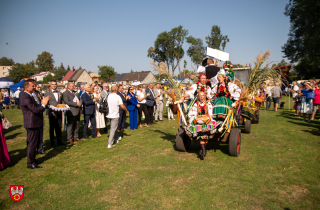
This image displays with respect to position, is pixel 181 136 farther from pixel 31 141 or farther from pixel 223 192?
pixel 31 141

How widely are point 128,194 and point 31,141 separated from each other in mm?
2982

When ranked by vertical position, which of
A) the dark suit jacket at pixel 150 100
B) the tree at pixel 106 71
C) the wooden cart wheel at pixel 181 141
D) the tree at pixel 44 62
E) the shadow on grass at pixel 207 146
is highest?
the tree at pixel 44 62

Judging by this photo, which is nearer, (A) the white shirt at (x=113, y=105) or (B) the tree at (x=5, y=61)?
(A) the white shirt at (x=113, y=105)

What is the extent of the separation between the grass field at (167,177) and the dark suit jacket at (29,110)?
1.19 m

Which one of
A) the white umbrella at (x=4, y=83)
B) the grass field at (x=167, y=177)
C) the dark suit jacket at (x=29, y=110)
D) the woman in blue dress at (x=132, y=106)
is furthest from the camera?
the white umbrella at (x=4, y=83)

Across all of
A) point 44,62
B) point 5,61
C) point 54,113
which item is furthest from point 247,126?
point 5,61

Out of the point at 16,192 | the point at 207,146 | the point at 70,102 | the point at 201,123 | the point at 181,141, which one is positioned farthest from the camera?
the point at 70,102

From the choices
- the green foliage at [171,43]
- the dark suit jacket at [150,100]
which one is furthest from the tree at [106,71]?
the dark suit jacket at [150,100]

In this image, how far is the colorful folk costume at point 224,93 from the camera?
215 inches

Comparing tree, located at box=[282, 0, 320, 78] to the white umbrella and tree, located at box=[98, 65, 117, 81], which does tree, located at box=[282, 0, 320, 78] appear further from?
tree, located at box=[98, 65, 117, 81]

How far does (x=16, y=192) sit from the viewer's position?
3762mm

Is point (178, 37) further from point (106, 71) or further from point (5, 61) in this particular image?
point (5, 61)

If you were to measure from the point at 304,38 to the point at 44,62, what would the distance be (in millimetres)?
110660

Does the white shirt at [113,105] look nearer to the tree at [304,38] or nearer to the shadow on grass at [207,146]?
the shadow on grass at [207,146]
